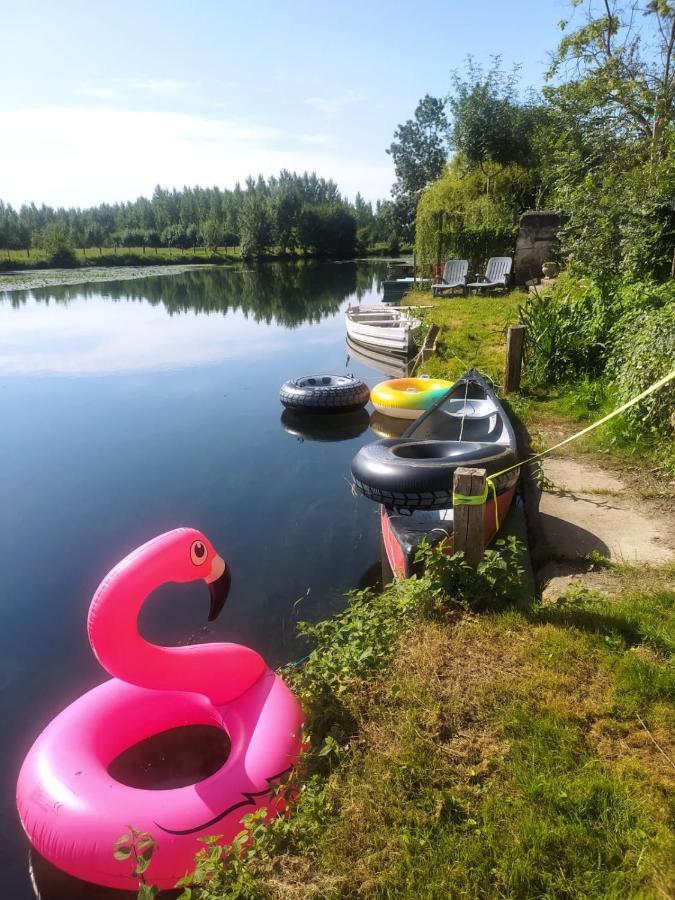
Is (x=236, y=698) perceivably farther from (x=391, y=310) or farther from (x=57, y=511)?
(x=391, y=310)

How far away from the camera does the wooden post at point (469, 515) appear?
3291 mm

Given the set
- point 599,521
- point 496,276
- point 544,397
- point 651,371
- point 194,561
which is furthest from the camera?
point 496,276

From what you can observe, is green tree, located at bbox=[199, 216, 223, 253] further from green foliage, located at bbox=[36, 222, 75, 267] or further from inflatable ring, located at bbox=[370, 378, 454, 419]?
inflatable ring, located at bbox=[370, 378, 454, 419]

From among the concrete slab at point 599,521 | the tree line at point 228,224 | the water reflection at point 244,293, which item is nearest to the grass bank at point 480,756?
the concrete slab at point 599,521

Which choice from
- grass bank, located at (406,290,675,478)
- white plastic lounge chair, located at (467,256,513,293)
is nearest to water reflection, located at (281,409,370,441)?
grass bank, located at (406,290,675,478)

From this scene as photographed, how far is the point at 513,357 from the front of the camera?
814 cm

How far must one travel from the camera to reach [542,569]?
4.28 m

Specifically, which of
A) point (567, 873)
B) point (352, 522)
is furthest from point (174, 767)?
point (352, 522)

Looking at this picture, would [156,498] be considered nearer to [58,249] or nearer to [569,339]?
[569,339]

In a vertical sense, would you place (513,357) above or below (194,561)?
above

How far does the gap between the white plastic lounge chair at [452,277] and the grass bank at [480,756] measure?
1550 centimetres

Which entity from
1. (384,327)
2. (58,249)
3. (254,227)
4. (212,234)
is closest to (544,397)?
(384,327)

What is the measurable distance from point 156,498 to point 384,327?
900 centimetres

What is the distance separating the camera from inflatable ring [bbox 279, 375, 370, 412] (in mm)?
10000
